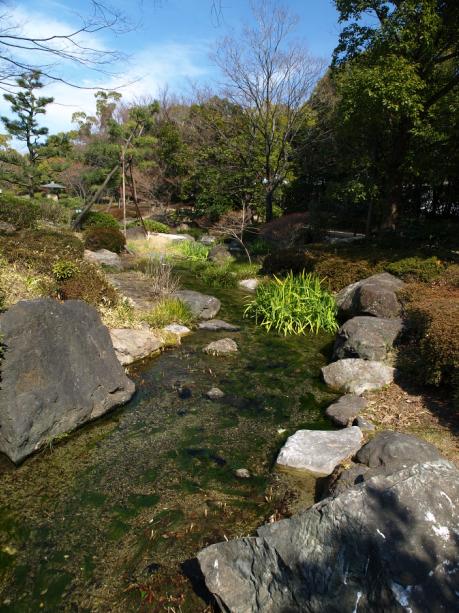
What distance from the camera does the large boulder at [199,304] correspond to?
9719 millimetres

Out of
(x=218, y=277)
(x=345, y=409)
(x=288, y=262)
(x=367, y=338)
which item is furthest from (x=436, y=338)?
(x=218, y=277)

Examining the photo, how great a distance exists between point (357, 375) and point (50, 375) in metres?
3.99

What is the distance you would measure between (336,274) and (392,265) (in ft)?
4.68

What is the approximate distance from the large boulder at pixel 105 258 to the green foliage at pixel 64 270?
567 centimetres

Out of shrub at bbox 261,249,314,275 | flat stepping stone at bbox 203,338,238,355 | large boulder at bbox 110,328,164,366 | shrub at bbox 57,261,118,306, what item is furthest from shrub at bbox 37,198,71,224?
flat stepping stone at bbox 203,338,238,355

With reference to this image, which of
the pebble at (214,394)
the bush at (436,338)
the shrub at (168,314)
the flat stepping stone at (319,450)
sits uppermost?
the bush at (436,338)

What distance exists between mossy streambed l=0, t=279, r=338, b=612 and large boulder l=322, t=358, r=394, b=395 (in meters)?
0.25

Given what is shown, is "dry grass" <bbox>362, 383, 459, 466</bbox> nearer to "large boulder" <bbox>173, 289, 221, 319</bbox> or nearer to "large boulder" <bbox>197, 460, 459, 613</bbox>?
"large boulder" <bbox>197, 460, 459, 613</bbox>

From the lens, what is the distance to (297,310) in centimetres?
943

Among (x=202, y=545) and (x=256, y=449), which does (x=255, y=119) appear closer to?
(x=256, y=449)

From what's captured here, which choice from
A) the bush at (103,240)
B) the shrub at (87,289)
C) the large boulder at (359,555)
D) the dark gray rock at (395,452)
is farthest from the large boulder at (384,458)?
the bush at (103,240)

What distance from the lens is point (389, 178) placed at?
1259 centimetres

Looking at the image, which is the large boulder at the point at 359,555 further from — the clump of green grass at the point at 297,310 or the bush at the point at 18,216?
the bush at the point at 18,216

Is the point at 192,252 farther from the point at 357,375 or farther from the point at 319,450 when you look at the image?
the point at 319,450
